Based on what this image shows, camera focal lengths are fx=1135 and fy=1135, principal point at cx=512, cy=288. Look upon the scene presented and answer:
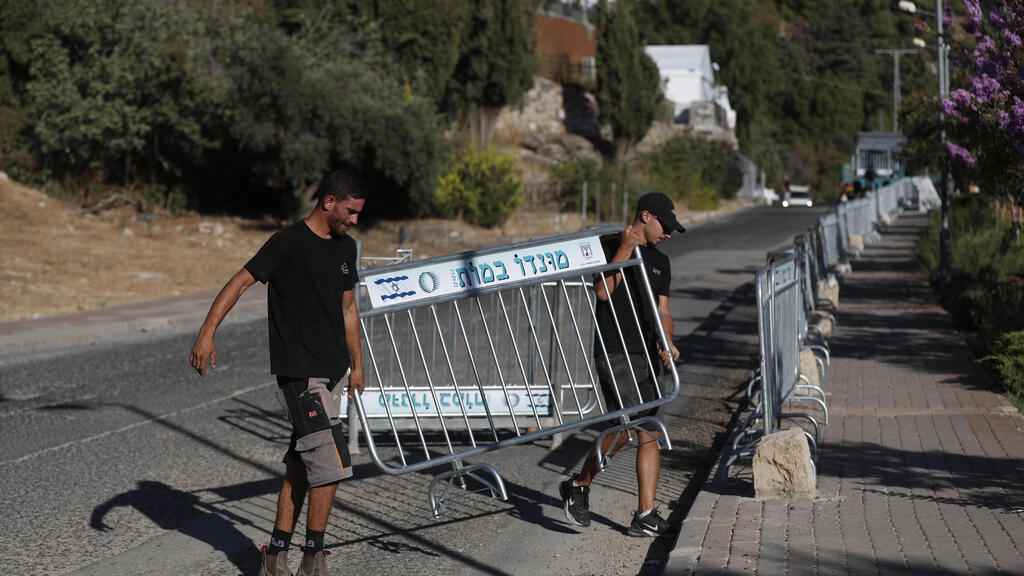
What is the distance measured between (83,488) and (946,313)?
11767mm

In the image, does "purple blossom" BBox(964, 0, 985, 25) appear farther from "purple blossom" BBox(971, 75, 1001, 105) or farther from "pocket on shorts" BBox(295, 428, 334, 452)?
"pocket on shorts" BBox(295, 428, 334, 452)

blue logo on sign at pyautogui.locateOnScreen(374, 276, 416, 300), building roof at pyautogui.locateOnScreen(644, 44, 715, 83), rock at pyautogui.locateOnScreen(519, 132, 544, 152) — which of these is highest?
building roof at pyautogui.locateOnScreen(644, 44, 715, 83)

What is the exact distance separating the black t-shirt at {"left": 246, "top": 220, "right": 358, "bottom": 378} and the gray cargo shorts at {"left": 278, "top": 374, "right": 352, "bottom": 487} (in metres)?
0.07

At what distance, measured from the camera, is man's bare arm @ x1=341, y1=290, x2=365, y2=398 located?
528 cm

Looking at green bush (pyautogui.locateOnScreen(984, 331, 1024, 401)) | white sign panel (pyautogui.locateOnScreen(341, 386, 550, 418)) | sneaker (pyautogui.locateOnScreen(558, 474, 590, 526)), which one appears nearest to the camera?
sneaker (pyautogui.locateOnScreen(558, 474, 590, 526))

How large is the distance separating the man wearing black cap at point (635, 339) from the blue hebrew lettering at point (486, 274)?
626 mm

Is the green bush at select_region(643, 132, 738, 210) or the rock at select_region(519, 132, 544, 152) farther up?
the rock at select_region(519, 132, 544, 152)

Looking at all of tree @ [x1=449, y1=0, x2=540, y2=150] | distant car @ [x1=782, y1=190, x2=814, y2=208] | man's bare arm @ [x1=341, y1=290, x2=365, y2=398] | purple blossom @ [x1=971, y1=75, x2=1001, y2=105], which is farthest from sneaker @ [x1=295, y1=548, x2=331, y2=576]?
distant car @ [x1=782, y1=190, x2=814, y2=208]

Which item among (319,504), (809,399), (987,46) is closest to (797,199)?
(987,46)

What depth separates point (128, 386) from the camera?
11.0 m

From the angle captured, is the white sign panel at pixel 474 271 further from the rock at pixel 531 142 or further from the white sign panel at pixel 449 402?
the rock at pixel 531 142

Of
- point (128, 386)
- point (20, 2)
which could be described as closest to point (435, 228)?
point (20, 2)

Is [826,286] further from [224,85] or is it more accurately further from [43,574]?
[224,85]

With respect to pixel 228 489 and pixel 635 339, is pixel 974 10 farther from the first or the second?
pixel 228 489
